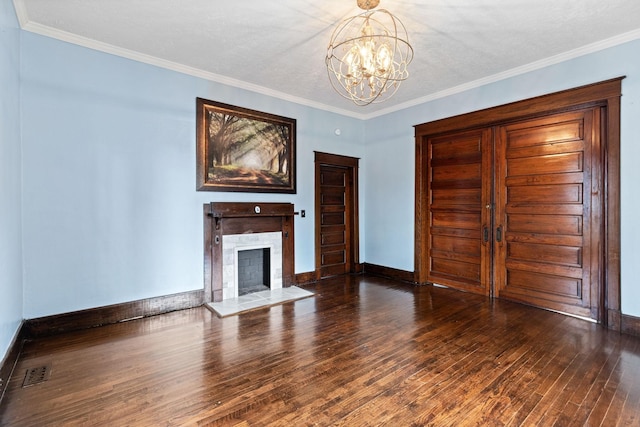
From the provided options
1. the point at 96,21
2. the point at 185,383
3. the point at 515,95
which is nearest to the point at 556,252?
the point at 515,95

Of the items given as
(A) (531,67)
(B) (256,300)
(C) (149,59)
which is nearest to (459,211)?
(A) (531,67)

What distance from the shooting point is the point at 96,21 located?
115 inches

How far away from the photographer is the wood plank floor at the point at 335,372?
1.94 meters

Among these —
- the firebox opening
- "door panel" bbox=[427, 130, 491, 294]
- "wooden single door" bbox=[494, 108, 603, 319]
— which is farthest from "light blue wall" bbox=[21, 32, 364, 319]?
"wooden single door" bbox=[494, 108, 603, 319]

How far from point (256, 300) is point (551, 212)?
3971mm

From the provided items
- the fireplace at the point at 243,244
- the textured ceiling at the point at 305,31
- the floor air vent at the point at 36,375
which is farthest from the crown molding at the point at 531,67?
the floor air vent at the point at 36,375

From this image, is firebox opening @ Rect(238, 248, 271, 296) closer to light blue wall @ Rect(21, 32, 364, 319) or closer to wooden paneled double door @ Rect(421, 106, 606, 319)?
light blue wall @ Rect(21, 32, 364, 319)

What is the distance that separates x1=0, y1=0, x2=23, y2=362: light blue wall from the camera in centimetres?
225

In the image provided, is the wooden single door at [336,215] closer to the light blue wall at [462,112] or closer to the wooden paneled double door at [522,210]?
the light blue wall at [462,112]

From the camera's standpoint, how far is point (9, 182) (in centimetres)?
247

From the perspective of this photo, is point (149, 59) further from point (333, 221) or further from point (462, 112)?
point (462, 112)

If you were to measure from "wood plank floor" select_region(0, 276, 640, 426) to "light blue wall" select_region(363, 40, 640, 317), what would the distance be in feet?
4.00

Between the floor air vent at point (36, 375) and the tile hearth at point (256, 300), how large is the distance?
5.13ft

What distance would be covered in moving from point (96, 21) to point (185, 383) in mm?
3409
